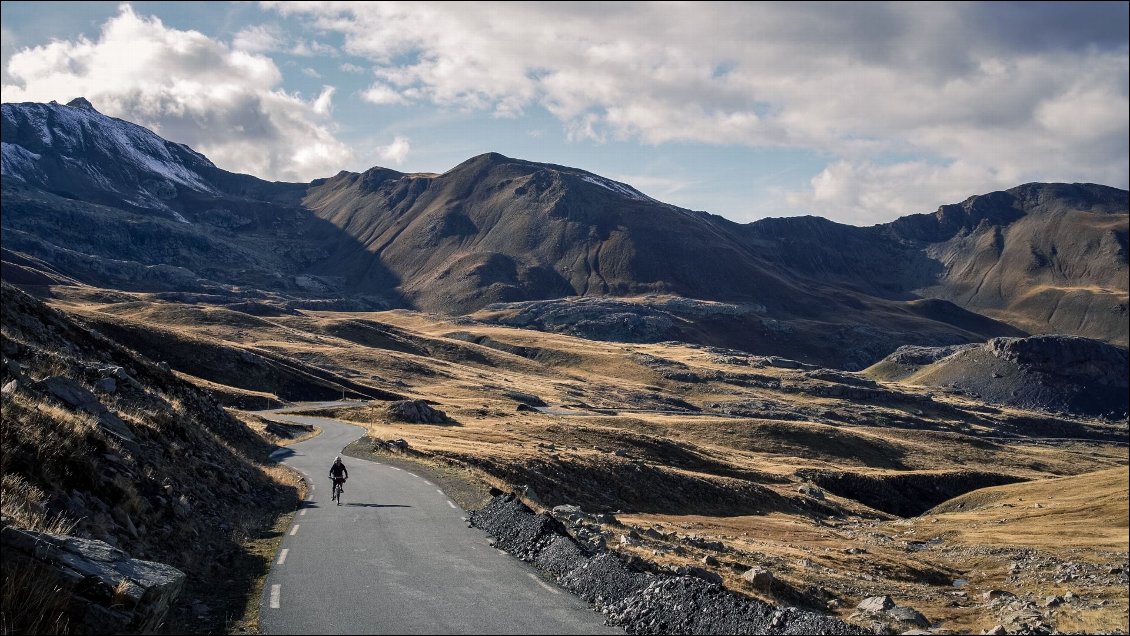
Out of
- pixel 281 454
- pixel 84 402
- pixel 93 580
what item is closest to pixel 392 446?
pixel 281 454

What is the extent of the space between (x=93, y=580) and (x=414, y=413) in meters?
73.2

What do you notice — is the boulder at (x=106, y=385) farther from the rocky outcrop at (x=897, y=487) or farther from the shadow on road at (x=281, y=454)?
the rocky outcrop at (x=897, y=487)

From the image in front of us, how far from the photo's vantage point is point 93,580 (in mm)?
10828

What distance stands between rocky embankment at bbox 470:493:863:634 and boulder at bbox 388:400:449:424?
6539 centimetres

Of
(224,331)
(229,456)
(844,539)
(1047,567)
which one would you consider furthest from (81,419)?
(224,331)

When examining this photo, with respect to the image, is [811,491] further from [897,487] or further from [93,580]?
[93,580]

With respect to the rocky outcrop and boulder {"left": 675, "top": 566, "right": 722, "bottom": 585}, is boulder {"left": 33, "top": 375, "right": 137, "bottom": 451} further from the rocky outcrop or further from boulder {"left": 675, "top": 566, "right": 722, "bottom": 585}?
the rocky outcrop

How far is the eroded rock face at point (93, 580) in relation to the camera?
406 inches

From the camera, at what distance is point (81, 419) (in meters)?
19.0

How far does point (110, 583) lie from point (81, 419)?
9926mm

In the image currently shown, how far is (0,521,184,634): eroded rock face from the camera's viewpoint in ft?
33.9

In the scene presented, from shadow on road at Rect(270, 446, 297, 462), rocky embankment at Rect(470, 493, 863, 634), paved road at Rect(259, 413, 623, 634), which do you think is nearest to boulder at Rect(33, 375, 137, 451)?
paved road at Rect(259, 413, 623, 634)

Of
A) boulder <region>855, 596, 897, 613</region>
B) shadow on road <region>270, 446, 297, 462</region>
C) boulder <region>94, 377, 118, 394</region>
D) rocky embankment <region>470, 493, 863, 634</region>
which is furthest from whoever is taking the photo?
shadow on road <region>270, 446, 297, 462</region>

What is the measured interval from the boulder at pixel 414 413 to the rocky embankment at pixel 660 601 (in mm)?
65386
